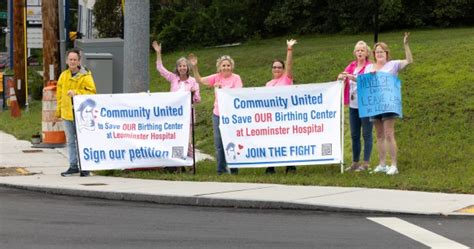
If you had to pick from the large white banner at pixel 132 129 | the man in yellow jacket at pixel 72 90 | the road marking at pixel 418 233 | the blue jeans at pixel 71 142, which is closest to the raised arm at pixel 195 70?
the large white banner at pixel 132 129

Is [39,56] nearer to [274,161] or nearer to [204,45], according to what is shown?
[204,45]

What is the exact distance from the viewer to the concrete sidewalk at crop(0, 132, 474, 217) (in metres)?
9.54

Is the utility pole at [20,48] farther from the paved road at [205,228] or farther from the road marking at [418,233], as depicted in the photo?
the road marking at [418,233]

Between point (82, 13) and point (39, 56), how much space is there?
38083 mm

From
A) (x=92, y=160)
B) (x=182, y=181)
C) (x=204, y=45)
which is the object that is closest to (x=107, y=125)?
(x=92, y=160)

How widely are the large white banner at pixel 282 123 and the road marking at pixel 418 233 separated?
3239mm

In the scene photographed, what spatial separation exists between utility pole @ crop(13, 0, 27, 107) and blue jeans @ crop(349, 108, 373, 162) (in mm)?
19337

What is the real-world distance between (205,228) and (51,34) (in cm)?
1326

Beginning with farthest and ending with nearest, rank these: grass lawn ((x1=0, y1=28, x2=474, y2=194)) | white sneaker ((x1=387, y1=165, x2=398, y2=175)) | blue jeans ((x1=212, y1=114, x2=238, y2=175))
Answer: blue jeans ((x1=212, y1=114, x2=238, y2=175)) < white sneaker ((x1=387, y1=165, x2=398, y2=175)) < grass lawn ((x1=0, y1=28, x2=474, y2=194))

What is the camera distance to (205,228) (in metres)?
8.53

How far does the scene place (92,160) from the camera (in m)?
12.4

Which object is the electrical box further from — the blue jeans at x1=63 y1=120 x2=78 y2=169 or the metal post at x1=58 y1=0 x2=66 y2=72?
the metal post at x1=58 y1=0 x2=66 y2=72

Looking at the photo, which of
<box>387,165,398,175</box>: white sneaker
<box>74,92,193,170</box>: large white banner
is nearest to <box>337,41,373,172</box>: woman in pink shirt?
<box>387,165,398,175</box>: white sneaker

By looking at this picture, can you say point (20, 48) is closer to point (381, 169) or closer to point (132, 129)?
point (132, 129)
